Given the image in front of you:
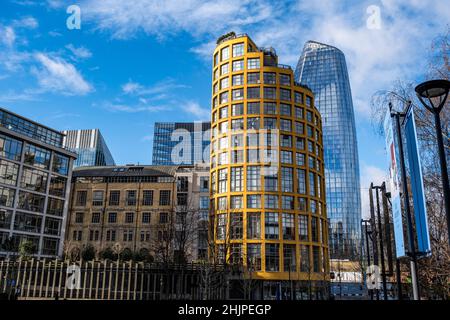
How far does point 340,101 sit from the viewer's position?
574 feet

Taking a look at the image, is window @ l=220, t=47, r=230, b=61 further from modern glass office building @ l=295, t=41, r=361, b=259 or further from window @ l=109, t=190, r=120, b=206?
modern glass office building @ l=295, t=41, r=361, b=259

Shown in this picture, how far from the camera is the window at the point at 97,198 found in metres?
80.6

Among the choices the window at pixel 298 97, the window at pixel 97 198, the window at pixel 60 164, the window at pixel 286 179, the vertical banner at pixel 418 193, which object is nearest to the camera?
the vertical banner at pixel 418 193

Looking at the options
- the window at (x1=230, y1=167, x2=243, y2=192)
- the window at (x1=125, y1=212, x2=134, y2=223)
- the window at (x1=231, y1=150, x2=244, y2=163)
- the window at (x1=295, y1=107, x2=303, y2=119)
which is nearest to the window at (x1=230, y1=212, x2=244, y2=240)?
the window at (x1=230, y1=167, x2=243, y2=192)

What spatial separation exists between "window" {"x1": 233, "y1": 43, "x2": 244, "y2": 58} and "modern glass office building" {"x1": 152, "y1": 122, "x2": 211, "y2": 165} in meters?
88.1

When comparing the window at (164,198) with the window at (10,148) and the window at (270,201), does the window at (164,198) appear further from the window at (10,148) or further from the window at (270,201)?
the window at (10,148)

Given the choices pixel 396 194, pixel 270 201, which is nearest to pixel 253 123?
pixel 270 201

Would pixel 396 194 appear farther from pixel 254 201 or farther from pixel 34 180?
pixel 34 180

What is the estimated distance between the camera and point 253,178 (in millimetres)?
63312

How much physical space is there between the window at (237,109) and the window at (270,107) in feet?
13.4

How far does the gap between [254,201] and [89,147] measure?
11032cm

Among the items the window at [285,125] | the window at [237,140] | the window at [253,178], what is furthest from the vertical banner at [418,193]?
the window at [285,125]
